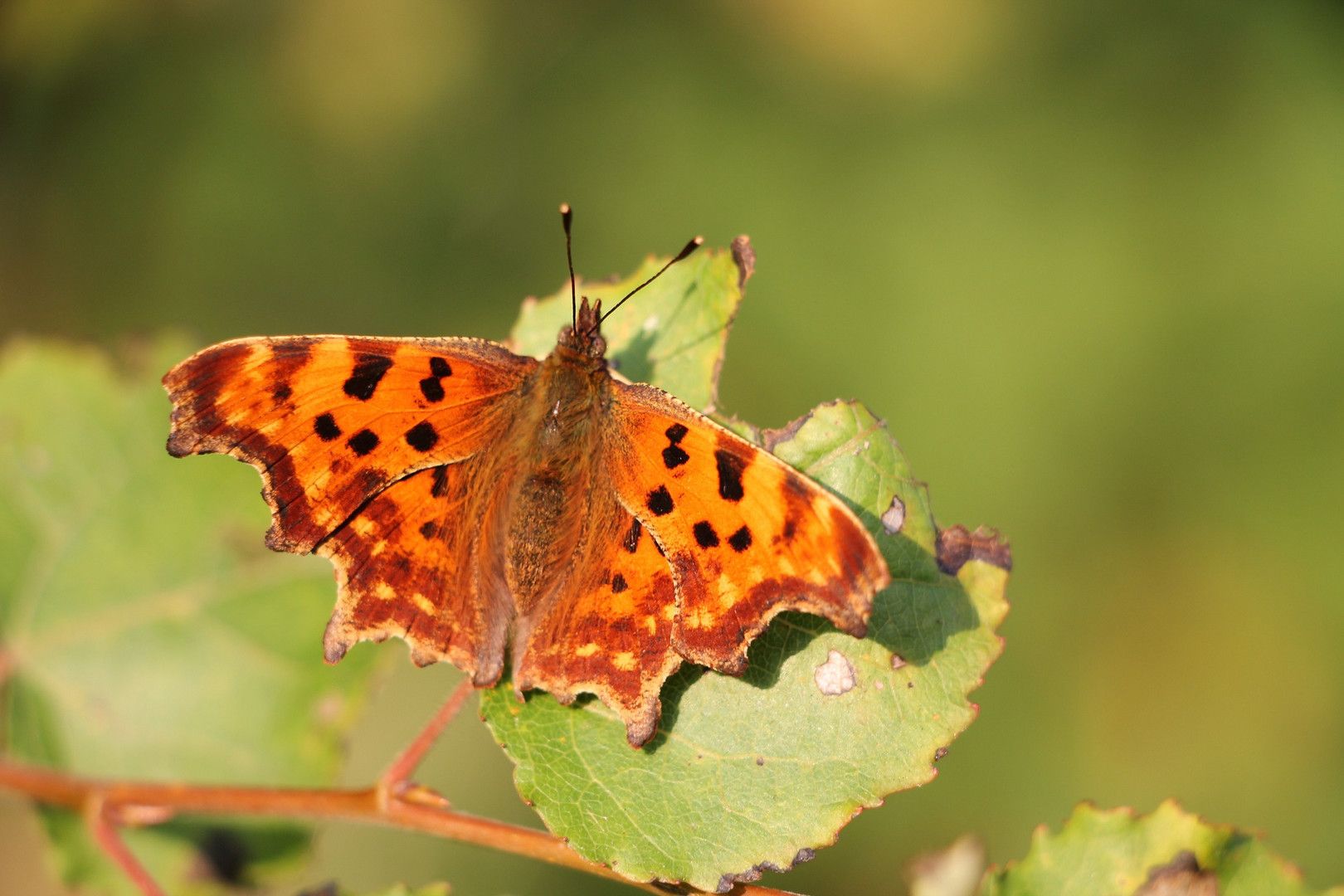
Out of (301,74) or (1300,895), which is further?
(301,74)

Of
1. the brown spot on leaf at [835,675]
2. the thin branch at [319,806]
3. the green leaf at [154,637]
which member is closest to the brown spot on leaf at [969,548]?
the brown spot on leaf at [835,675]

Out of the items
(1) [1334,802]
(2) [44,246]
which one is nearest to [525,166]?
(2) [44,246]

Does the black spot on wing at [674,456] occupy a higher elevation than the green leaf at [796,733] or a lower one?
higher

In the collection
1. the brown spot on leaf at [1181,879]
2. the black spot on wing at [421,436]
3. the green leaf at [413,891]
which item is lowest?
the green leaf at [413,891]

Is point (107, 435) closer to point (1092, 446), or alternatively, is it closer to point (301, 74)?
point (301, 74)

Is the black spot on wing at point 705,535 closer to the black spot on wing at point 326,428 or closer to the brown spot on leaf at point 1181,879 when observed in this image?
the black spot on wing at point 326,428

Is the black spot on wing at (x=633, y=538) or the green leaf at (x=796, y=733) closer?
the green leaf at (x=796, y=733)

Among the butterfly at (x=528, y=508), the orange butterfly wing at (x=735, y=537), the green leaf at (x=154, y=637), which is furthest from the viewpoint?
the green leaf at (x=154, y=637)
